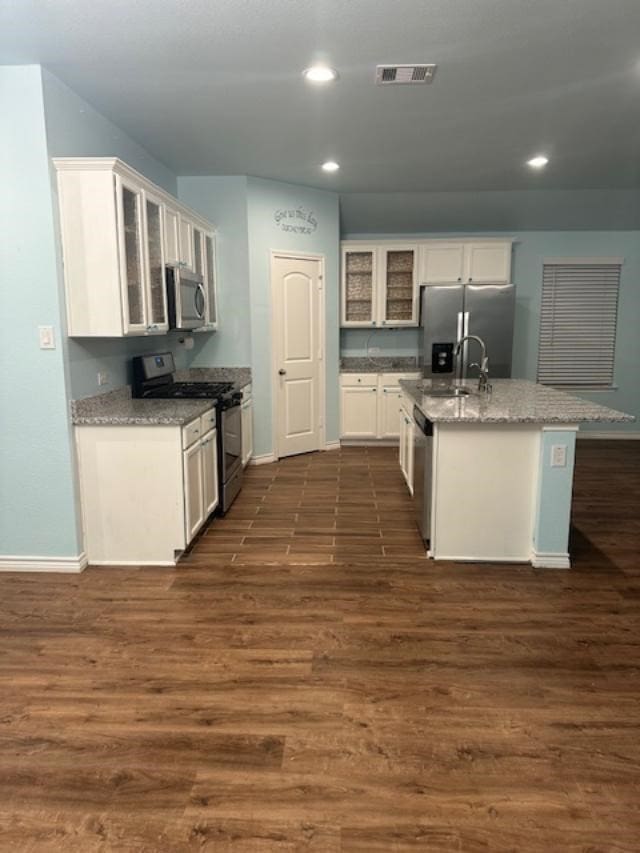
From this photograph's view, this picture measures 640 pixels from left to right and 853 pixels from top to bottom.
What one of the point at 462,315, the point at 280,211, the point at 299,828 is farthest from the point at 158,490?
the point at 462,315

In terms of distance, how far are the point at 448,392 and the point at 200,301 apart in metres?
2.12

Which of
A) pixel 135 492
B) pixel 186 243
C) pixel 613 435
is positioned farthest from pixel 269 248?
pixel 613 435

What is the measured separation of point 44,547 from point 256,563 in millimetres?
1249

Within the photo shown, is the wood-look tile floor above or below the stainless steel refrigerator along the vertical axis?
below

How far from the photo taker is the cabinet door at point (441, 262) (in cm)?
646

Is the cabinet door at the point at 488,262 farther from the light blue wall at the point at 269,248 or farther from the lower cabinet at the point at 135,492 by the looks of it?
the lower cabinet at the point at 135,492

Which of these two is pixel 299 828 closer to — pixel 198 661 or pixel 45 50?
pixel 198 661

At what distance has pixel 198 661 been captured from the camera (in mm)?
2420

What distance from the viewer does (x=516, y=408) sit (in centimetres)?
343

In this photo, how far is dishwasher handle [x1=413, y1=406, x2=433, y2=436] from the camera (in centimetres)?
343

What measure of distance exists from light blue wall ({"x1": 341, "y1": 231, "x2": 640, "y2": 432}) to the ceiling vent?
3.78 meters

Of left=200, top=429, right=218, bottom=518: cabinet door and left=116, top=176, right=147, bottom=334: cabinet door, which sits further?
left=200, top=429, right=218, bottom=518: cabinet door

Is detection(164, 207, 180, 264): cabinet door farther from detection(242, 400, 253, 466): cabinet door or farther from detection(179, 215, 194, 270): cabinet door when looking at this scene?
detection(242, 400, 253, 466): cabinet door

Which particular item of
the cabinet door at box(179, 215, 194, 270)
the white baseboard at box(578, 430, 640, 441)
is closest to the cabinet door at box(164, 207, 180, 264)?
the cabinet door at box(179, 215, 194, 270)
